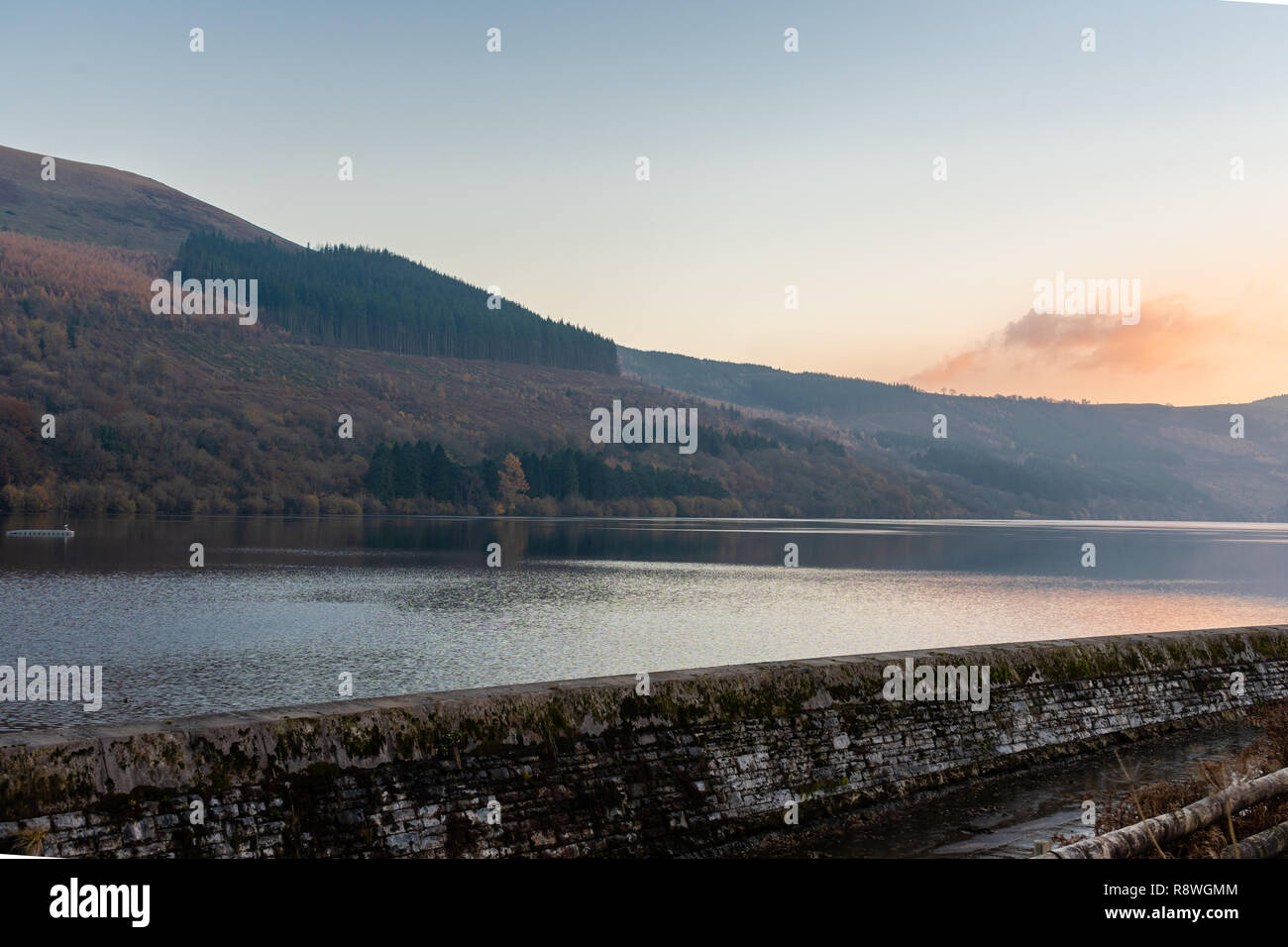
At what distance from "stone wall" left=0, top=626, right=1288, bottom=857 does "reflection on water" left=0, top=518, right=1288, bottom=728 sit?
15.9m

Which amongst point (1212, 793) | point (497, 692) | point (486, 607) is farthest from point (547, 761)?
point (486, 607)

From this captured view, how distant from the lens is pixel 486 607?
1982 inches

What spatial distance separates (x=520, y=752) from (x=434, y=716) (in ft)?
3.85

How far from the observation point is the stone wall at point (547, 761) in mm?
10133

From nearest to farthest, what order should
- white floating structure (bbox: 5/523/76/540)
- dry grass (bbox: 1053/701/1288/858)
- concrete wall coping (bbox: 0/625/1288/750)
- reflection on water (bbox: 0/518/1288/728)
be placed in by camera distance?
concrete wall coping (bbox: 0/625/1288/750), dry grass (bbox: 1053/701/1288/858), reflection on water (bbox: 0/518/1288/728), white floating structure (bbox: 5/523/76/540)

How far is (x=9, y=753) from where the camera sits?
955 centimetres

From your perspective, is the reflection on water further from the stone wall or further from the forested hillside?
the forested hillside

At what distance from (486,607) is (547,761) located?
38039 mm

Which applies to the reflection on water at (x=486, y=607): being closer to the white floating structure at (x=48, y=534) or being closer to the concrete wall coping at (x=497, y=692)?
the white floating structure at (x=48, y=534)

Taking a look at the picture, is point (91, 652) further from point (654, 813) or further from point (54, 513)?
point (54, 513)

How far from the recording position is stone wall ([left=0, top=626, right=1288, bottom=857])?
10.1 meters

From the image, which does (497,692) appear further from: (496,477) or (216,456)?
(496,477)

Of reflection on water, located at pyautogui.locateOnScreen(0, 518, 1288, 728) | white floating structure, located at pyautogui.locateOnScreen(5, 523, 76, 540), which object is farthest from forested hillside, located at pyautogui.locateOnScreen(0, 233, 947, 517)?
white floating structure, located at pyautogui.locateOnScreen(5, 523, 76, 540)
